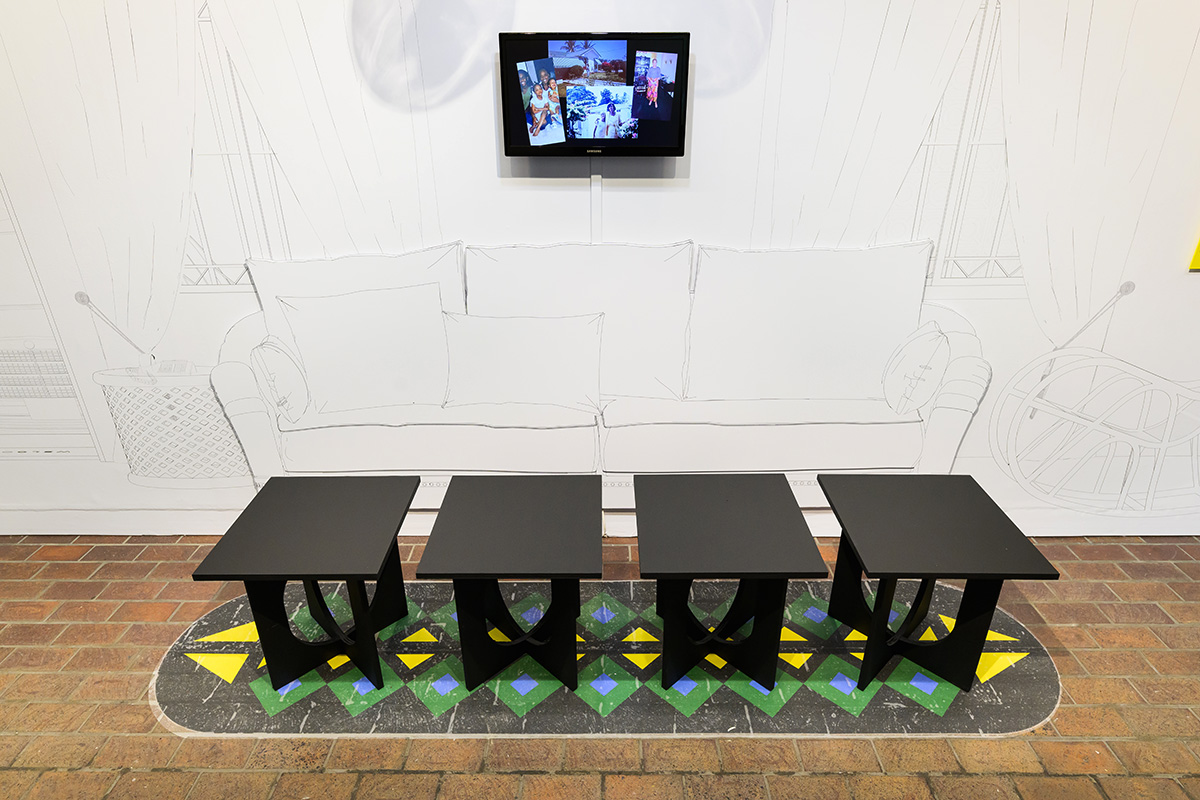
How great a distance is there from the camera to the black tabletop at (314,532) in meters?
2.39

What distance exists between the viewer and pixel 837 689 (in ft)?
8.82

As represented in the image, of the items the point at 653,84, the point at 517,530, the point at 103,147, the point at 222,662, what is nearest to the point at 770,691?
the point at 517,530

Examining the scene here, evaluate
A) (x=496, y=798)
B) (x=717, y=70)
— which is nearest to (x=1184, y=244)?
(x=717, y=70)

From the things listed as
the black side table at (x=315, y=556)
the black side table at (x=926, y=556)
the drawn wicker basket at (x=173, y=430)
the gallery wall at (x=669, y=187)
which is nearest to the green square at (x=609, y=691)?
the black side table at (x=315, y=556)

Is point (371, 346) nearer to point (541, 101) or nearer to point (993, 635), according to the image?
point (541, 101)

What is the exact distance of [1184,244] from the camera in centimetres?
311

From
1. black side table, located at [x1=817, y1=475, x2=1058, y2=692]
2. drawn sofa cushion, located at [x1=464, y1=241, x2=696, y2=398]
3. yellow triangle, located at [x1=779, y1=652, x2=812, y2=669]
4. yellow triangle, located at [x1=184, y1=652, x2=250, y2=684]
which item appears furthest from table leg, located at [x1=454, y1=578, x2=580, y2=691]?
drawn sofa cushion, located at [x1=464, y1=241, x2=696, y2=398]

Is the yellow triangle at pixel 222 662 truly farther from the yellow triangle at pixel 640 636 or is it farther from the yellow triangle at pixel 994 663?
the yellow triangle at pixel 994 663

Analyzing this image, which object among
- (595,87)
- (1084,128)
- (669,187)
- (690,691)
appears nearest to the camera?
(690,691)

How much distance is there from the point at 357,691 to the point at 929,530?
2.36 metres

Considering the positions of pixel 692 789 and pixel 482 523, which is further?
pixel 482 523

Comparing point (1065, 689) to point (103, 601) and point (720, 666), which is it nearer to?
point (720, 666)

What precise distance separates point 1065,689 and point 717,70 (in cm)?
292

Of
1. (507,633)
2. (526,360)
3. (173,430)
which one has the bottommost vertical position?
(507,633)
